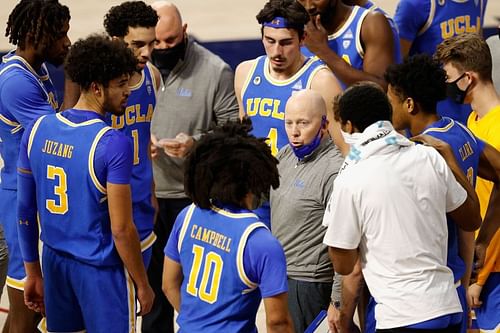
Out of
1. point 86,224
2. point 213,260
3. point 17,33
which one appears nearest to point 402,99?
point 213,260

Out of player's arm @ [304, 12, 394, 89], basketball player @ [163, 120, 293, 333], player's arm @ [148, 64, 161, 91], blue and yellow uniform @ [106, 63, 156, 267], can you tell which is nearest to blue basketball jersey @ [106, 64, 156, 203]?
blue and yellow uniform @ [106, 63, 156, 267]

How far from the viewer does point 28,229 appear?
5.10 m

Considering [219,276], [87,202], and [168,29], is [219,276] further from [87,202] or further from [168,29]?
[168,29]

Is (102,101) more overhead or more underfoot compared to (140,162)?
more overhead

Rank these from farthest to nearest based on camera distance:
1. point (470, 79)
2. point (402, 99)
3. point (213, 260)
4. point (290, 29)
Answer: point (290, 29) < point (470, 79) < point (402, 99) < point (213, 260)

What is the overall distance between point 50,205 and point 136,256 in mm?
462

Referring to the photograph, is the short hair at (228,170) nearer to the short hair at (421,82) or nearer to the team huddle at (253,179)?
the team huddle at (253,179)

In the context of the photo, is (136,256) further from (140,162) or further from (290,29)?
(290,29)

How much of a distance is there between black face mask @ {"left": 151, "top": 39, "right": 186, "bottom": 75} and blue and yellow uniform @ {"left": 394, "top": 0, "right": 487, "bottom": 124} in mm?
1499

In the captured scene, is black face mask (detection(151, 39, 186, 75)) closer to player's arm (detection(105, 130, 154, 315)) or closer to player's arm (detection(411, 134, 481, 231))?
player's arm (detection(105, 130, 154, 315))

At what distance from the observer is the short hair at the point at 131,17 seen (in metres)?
6.00

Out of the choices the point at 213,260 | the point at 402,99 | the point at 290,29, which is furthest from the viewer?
the point at 290,29

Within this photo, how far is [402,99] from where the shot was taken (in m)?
4.73

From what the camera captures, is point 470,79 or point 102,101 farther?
point 470,79
